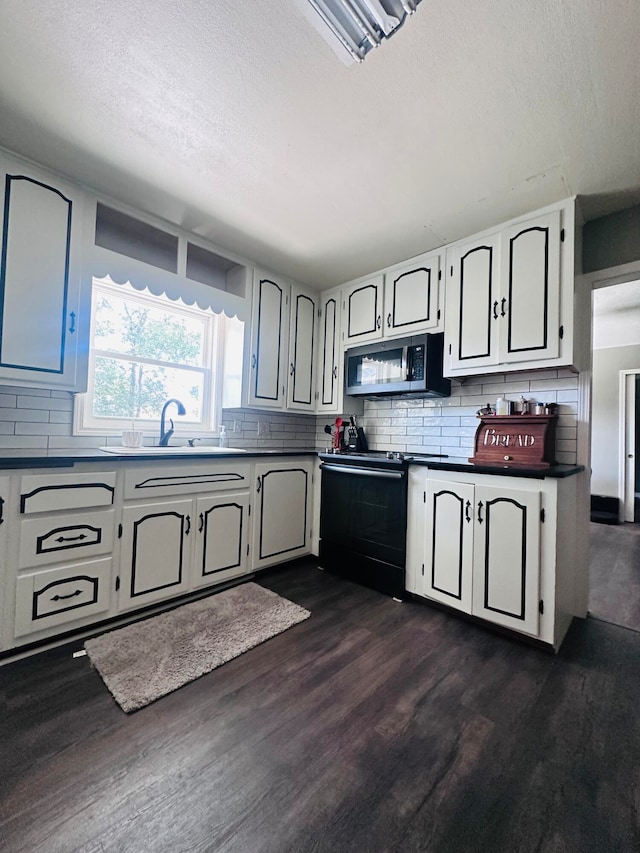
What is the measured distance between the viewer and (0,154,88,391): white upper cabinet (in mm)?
1856

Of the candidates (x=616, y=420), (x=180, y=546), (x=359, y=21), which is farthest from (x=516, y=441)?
(x=616, y=420)

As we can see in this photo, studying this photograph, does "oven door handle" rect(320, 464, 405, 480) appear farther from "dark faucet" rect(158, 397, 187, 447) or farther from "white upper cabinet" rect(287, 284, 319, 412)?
"dark faucet" rect(158, 397, 187, 447)

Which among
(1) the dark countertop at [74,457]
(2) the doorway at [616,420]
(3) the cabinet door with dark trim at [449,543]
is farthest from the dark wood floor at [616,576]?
(1) the dark countertop at [74,457]

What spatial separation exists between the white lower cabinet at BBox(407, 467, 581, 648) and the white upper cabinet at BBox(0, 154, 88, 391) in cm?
226

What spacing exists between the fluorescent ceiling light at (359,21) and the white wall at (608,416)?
5384mm

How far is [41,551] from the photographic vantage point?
1.77 metres

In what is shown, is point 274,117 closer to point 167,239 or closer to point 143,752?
point 167,239

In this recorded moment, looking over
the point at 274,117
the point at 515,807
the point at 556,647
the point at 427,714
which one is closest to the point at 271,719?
the point at 427,714

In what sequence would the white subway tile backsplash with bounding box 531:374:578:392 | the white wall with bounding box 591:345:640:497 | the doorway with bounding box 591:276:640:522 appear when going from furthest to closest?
the white wall with bounding box 591:345:640:497 < the doorway with bounding box 591:276:640:522 < the white subway tile backsplash with bounding box 531:374:578:392

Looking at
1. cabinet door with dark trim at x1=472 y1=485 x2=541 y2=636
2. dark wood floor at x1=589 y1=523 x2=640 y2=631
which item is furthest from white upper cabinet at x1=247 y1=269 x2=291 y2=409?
dark wood floor at x1=589 y1=523 x2=640 y2=631

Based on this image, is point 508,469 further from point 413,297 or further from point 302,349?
point 302,349

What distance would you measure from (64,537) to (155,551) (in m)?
0.49

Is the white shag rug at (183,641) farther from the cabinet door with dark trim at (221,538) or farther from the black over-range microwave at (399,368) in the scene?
the black over-range microwave at (399,368)

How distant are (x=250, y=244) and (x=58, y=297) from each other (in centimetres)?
135
